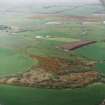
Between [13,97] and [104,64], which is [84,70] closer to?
[104,64]

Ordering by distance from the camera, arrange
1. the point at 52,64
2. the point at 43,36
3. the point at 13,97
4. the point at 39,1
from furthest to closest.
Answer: the point at 39,1, the point at 43,36, the point at 52,64, the point at 13,97

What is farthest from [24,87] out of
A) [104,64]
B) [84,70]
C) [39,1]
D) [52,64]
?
[39,1]

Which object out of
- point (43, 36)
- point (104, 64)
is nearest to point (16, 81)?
point (43, 36)

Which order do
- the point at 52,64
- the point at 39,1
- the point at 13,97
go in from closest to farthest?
the point at 13,97 → the point at 52,64 → the point at 39,1

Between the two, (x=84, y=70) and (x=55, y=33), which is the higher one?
(x=55, y=33)

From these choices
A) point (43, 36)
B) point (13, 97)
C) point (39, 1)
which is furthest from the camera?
point (39, 1)

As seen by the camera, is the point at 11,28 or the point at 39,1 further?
the point at 39,1

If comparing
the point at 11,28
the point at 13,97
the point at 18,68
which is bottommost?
the point at 13,97

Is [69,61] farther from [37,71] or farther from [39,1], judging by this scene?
[39,1]

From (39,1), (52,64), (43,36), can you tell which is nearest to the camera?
(52,64)

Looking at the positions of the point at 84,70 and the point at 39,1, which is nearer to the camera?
the point at 84,70
